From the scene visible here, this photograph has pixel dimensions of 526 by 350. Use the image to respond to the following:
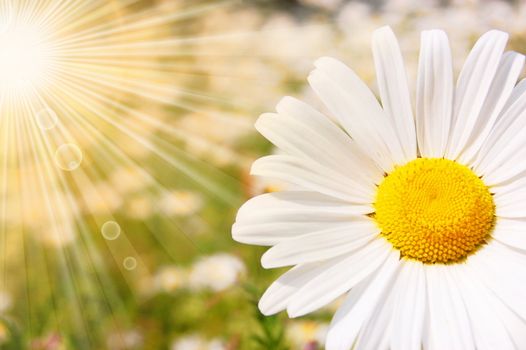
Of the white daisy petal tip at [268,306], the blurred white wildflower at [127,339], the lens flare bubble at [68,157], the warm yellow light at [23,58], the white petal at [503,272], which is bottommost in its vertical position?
the blurred white wildflower at [127,339]

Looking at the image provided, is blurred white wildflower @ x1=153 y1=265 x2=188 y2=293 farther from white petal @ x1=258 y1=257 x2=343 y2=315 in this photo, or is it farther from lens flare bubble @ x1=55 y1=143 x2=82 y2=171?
white petal @ x1=258 y1=257 x2=343 y2=315

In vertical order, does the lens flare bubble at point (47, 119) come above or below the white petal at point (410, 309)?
above

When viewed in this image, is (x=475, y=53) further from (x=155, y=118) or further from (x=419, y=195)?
(x=155, y=118)

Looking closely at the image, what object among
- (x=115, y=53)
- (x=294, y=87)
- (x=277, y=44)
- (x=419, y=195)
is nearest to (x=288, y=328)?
(x=419, y=195)

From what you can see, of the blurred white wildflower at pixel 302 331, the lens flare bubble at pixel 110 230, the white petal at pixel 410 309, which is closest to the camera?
the white petal at pixel 410 309

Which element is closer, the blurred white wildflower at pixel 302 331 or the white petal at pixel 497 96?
the white petal at pixel 497 96

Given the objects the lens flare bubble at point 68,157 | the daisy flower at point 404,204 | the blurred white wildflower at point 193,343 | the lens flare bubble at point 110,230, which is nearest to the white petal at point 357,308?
the daisy flower at point 404,204

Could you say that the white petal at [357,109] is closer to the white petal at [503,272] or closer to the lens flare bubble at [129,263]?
the white petal at [503,272]
